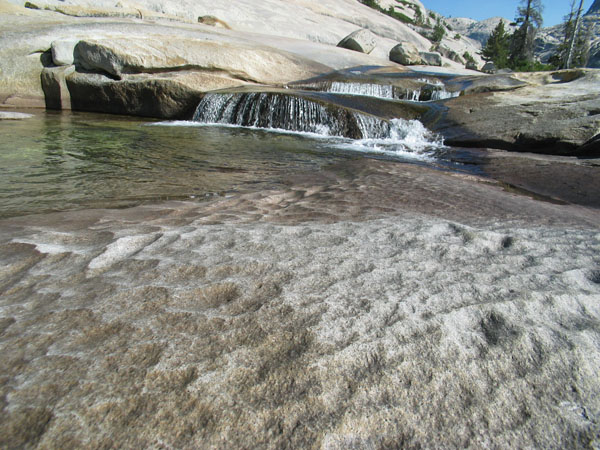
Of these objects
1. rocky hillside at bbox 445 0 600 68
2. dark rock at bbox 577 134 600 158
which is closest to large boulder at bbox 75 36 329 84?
dark rock at bbox 577 134 600 158

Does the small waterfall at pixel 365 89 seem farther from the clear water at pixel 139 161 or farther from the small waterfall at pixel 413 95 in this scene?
the clear water at pixel 139 161

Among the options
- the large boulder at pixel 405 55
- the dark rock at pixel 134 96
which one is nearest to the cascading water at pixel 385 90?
the dark rock at pixel 134 96

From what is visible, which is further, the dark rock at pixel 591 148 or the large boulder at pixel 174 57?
the large boulder at pixel 174 57

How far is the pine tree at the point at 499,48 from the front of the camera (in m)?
34.6

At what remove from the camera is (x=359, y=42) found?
71.4 ft

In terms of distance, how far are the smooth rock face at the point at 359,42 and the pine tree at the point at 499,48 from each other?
19223 mm

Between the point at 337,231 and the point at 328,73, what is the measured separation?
13.9 meters

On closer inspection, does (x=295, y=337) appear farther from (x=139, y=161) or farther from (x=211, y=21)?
(x=211, y=21)

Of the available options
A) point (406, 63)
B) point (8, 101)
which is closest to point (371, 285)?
point (8, 101)

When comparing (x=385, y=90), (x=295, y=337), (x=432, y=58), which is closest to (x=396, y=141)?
(x=385, y=90)

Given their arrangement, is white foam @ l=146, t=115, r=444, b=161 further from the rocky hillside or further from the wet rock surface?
the rocky hillside

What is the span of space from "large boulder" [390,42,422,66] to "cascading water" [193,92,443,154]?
16739 millimetres

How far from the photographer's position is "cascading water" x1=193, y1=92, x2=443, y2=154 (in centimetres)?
798

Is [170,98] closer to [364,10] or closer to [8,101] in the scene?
[8,101]
